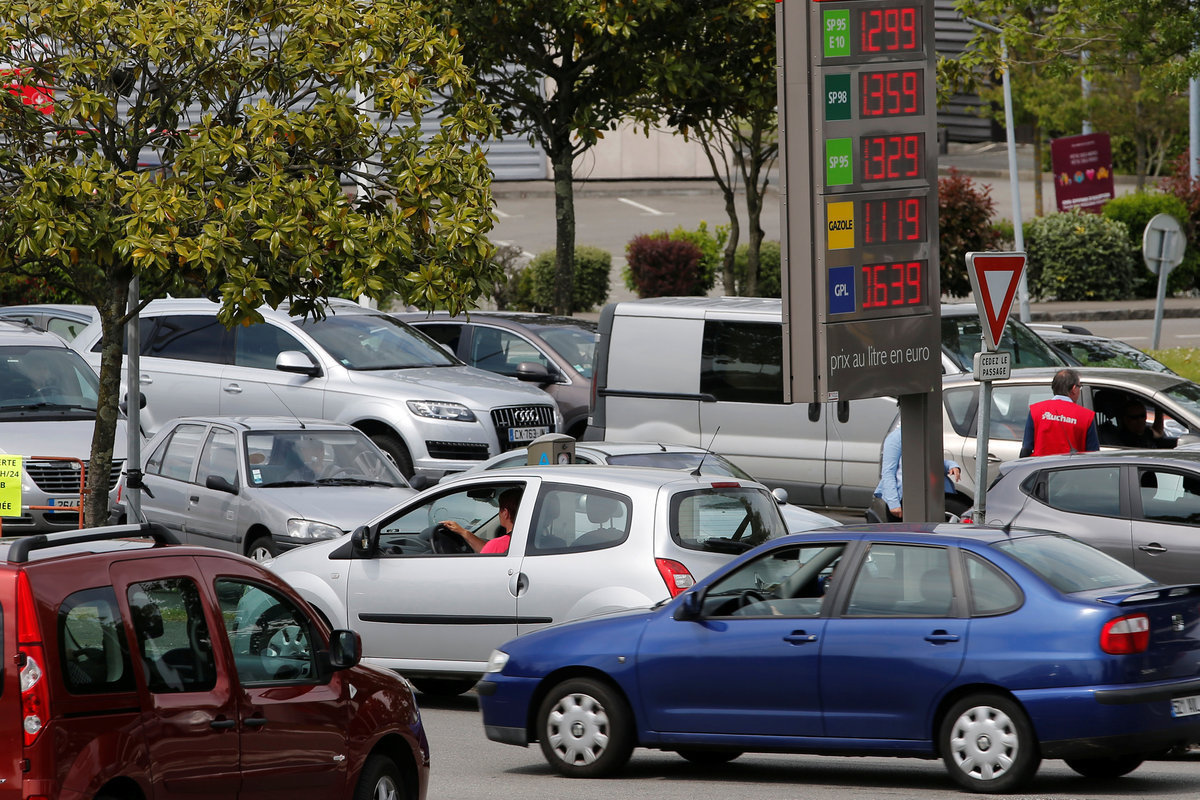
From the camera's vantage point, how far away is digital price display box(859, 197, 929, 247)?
452 inches

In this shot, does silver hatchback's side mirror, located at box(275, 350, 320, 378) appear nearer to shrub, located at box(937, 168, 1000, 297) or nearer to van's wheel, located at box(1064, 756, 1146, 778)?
van's wheel, located at box(1064, 756, 1146, 778)

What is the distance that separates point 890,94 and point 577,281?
23.5 meters

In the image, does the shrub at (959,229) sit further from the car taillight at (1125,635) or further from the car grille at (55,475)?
the car taillight at (1125,635)

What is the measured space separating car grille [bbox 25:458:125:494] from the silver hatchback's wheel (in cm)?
703

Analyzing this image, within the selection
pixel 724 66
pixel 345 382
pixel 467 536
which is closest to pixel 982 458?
pixel 467 536

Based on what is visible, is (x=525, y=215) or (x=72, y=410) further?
(x=525, y=215)

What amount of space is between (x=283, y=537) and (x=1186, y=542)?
6714 millimetres

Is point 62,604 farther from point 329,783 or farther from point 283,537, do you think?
point 283,537

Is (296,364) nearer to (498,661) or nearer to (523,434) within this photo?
(523,434)

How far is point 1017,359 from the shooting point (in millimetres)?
17391

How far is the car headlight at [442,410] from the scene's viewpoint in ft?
54.1

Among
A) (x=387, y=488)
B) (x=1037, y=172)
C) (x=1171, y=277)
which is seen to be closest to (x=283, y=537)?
(x=387, y=488)

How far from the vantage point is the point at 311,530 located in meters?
13.3

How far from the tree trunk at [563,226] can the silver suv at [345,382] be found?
18.4ft
